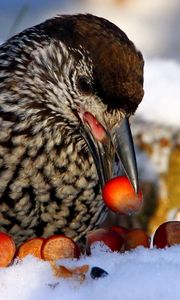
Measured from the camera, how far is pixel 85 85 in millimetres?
3623

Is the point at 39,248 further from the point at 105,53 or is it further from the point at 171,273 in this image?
the point at 105,53

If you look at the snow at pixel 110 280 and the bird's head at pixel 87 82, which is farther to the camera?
the bird's head at pixel 87 82

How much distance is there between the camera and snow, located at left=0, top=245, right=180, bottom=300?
2.08 metres

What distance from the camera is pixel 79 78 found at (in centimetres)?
366

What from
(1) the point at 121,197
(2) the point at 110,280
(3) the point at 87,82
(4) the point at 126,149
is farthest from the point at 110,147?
(2) the point at 110,280

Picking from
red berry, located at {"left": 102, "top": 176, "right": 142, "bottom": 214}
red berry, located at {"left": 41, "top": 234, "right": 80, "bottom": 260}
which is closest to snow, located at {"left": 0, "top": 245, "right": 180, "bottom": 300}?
red berry, located at {"left": 41, "top": 234, "right": 80, "bottom": 260}

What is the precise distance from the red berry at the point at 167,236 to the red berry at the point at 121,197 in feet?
1.47

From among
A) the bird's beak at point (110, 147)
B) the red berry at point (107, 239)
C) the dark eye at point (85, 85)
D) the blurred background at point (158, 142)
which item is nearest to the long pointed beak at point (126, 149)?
the bird's beak at point (110, 147)

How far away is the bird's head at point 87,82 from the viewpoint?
343 cm

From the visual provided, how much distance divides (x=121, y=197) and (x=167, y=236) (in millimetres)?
504

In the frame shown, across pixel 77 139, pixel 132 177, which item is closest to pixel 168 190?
pixel 77 139

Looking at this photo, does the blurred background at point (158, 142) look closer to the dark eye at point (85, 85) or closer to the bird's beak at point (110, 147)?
the dark eye at point (85, 85)

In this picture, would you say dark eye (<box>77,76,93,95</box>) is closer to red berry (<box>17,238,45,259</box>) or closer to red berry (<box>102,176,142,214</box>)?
red berry (<box>102,176,142,214</box>)

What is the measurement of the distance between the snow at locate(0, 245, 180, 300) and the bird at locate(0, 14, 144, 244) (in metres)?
1.15
